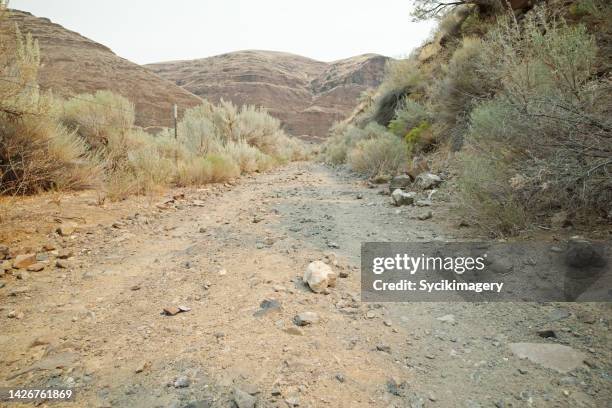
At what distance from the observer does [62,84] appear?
2295 cm

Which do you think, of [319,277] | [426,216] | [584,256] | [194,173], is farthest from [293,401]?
[194,173]

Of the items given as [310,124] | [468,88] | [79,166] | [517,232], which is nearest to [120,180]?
[79,166]

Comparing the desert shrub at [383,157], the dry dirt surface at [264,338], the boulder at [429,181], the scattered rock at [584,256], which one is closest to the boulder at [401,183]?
the boulder at [429,181]

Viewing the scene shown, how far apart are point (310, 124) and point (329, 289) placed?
49.4 meters

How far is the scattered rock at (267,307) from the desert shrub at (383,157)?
5.76 metres

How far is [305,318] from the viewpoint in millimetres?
1887

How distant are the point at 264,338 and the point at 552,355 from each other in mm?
1433

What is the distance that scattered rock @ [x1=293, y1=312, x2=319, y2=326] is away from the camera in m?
1.87

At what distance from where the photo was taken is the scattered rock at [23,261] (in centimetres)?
279

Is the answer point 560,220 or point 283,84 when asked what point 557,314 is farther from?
point 283,84

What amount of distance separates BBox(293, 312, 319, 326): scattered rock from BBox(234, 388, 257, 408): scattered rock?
1.89 ft

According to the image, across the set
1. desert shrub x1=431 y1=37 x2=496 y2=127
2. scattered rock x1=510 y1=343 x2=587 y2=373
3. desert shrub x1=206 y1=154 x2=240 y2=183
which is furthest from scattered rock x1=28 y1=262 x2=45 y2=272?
desert shrub x1=431 y1=37 x2=496 y2=127

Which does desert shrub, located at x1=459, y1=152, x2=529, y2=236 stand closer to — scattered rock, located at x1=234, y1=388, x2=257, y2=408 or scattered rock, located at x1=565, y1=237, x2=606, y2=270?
scattered rock, located at x1=565, y1=237, x2=606, y2=270

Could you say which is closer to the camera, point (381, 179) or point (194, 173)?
point (381, 179)
